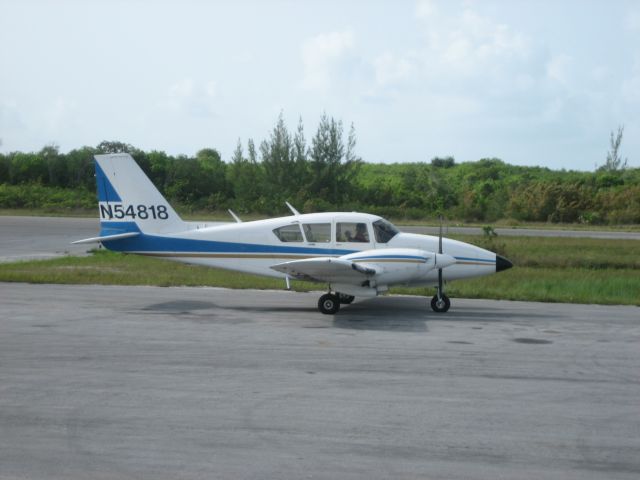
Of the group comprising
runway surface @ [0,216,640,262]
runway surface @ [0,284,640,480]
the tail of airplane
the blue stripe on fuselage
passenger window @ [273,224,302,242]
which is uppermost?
the tail of airplane

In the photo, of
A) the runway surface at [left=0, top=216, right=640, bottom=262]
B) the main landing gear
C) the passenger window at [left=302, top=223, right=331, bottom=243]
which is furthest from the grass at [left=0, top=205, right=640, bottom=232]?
the main landing gear

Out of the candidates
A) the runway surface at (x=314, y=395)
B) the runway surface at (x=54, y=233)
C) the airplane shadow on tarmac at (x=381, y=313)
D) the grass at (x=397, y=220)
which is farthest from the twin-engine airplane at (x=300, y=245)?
the grass at (x=397, y=220)

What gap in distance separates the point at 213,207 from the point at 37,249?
88.6ft

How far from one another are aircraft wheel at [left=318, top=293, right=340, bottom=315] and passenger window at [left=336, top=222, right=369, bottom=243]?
4.68 ft

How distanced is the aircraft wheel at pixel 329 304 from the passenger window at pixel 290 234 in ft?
5.32

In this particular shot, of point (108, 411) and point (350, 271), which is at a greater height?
point (350, 271)

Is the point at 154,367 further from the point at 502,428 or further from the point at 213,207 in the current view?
the point at 213,207

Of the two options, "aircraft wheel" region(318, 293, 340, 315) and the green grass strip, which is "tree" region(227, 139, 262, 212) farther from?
"aircraft wheel" region(318, 293, 340, 315)

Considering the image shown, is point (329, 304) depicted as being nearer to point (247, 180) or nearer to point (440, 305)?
point (440, 305)

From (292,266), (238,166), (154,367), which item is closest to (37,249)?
(292,266)

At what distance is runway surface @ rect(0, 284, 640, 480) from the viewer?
23.6 ft

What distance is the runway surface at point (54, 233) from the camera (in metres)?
30.2

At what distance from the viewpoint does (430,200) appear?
2464 inches

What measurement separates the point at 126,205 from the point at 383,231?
594 cm
